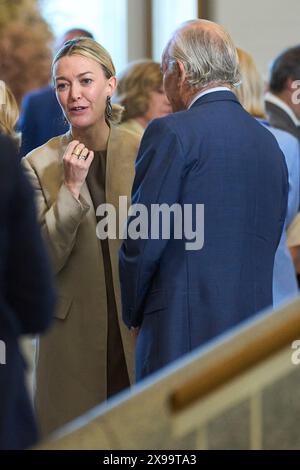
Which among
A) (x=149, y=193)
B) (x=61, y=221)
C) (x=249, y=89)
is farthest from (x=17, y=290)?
(x=249, y=89)

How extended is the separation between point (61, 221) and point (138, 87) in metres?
1.70

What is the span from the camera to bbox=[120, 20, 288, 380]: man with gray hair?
361 cm

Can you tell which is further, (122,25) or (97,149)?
(122,25)

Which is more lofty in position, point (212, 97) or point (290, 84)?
point (212, 97)

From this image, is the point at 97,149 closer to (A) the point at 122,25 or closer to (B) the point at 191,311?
(B) the point at 191,311

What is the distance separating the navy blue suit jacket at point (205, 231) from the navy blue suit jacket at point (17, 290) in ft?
3.85

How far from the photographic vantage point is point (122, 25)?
990cm

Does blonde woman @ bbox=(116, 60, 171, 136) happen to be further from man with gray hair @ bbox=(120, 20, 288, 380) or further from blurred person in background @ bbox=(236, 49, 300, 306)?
man with gray hair @ bbox=(120, 20, 288, 380)

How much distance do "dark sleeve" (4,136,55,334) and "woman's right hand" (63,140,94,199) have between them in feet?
4.85

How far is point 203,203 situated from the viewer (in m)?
3.65

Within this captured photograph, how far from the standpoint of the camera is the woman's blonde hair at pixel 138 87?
5.42 metres

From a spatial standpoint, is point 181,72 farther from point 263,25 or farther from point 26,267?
point 263,25

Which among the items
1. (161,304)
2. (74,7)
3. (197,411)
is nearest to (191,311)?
(161,304)
